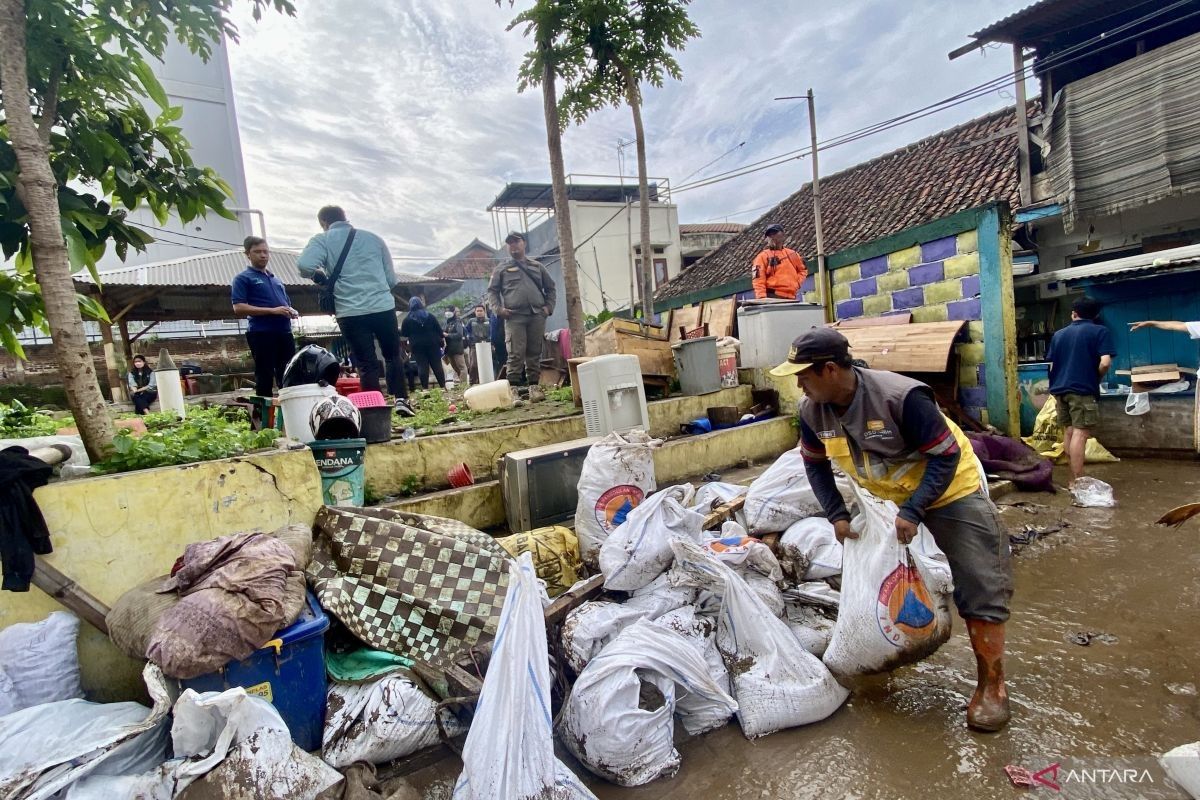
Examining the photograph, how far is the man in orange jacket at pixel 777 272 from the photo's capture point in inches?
277

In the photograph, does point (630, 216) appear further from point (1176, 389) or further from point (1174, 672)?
point (1174, 672)

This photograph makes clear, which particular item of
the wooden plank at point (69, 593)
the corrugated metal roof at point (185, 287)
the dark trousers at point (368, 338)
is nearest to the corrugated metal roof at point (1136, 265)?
the dark trousers at point (368, 338)

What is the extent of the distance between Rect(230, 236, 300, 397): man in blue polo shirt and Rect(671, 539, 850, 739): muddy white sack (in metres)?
3.92

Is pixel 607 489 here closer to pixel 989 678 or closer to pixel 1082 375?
pixel 989 678

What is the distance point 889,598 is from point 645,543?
1.02 metres

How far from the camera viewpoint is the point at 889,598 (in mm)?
2084

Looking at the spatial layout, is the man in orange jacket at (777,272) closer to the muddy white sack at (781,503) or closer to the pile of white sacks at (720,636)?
the muddy white sack at (781,503)

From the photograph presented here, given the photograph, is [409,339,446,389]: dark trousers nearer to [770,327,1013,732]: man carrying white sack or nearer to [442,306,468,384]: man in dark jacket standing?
[442,306,468,384]: man in dark jacket standing

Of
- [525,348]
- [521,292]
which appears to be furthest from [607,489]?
[525,348]

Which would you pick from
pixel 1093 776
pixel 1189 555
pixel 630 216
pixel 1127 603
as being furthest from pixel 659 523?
pixel 630 216

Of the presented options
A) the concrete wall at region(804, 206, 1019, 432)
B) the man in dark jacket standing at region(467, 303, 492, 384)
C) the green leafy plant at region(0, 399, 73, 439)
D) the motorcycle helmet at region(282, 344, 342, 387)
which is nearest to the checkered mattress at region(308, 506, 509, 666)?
the motorcycle helmet at region(282, 344, 342, 387)

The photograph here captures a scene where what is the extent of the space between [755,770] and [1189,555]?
134 inches

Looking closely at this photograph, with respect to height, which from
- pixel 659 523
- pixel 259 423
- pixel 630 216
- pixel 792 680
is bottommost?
pixel 792 680

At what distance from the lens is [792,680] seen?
2.15 meters
